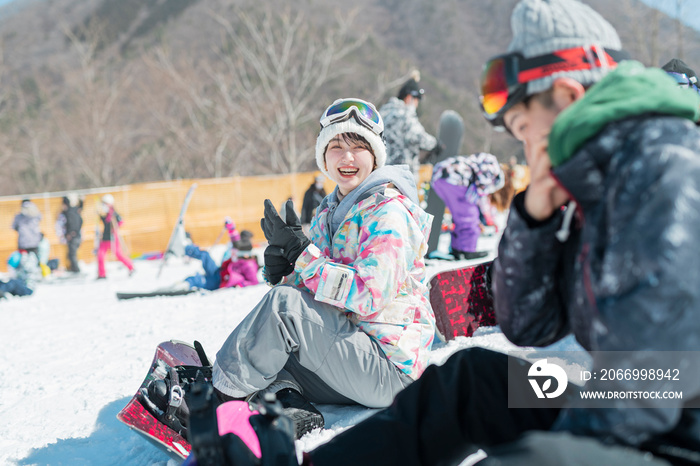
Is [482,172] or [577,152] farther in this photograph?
[482,172]

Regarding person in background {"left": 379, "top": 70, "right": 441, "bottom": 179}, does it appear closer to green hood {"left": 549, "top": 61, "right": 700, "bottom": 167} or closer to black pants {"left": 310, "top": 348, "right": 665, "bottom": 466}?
black pants {"left": 310, "top": 348, "right": 665, "bottom": 466}

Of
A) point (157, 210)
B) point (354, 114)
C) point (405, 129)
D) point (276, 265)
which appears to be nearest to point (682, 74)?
point (354, 114)

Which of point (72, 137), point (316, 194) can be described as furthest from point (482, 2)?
point (316, 194)

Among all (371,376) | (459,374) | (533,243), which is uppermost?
(533,243)

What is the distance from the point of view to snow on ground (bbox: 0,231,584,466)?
2146 mm

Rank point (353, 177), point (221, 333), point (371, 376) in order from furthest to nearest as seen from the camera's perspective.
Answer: point (221, 333) < point (353, 177) < point (371, 376)

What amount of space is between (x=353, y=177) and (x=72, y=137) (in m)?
34.4

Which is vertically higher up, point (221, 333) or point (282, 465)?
point (282, 465)

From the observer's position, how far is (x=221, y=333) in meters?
3.72

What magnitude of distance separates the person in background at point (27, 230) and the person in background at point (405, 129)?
7390 mm

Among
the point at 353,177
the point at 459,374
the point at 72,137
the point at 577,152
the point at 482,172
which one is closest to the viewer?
the point at 577,152

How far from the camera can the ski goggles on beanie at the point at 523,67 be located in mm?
1096

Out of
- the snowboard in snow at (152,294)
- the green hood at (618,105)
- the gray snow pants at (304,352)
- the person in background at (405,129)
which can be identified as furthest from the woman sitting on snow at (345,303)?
the snowboard in snow at (152,294)

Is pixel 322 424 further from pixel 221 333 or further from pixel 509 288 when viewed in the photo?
pixel 221 333
